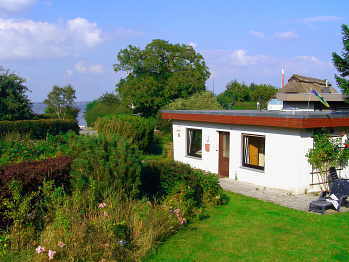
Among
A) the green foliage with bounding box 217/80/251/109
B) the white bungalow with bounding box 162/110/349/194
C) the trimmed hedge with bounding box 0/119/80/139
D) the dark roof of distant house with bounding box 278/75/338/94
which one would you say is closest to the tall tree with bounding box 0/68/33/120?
the trimmed hedge with bounding box 0/119/80/139

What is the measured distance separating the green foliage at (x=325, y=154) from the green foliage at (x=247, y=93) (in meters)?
46.2

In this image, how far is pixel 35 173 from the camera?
707cm

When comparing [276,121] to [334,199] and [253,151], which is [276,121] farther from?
[334,199]

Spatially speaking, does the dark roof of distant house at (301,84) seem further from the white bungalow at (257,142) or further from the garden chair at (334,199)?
the garden chair at (334,199)

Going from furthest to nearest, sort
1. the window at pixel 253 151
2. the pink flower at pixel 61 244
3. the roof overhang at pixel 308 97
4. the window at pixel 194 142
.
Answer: the roof overhang at pixel 308 97, the window at pixel 194 142, the window at pixel 253 151, the pink flower at pixel 61 244

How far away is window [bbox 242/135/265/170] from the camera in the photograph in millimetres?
12823

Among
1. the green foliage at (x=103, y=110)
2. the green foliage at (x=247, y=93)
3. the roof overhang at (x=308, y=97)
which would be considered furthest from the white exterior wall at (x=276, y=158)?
the green foliage at (x=247, y=93)

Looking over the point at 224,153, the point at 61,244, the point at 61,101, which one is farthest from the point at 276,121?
the point at 61,101

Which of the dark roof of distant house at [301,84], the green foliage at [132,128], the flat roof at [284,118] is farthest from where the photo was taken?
the dark roof of distant house at [301,84]

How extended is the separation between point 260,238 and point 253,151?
20.2 feet

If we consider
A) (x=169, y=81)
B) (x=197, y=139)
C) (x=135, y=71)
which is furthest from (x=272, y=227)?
(x=135, y=71)

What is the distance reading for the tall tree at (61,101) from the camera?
5109 centimetres

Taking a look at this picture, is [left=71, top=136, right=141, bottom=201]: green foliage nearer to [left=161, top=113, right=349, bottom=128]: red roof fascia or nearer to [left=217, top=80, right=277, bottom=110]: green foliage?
[left=161, top=113, right=349, bottom=128]: red roof fascia

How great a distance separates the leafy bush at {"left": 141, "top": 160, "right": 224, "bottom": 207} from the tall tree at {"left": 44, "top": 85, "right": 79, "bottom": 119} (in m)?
43.5
